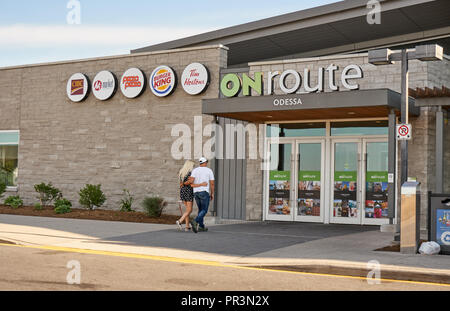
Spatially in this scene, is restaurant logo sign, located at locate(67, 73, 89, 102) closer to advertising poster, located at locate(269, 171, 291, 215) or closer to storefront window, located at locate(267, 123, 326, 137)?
storefront window, located at locate(267, 123, 326, 137)

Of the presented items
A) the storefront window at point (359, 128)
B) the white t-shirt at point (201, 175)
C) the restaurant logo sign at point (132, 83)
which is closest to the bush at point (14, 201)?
the restaurant logo sign at point (132, 83)

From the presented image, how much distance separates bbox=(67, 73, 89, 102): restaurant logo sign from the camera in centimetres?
2150

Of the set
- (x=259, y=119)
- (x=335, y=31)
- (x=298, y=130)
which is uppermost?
(x=335, y=31)

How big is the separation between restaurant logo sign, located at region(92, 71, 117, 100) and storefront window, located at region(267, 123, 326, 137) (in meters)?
5.84

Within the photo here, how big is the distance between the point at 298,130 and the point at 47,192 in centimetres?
919

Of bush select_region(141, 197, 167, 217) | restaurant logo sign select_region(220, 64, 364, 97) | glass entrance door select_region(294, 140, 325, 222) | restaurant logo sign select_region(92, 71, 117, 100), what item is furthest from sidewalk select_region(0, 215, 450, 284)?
restaurant logo sign select_region(92, 71, 117, 100)

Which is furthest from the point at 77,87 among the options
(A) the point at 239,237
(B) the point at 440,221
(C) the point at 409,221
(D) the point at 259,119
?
(B) the point at 440,221

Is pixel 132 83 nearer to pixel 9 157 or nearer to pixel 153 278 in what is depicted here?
pixel 9 157

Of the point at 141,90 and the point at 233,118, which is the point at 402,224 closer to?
the point at 233,118

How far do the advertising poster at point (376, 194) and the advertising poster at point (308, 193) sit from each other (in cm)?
150

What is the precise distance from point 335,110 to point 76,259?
26.0 ft

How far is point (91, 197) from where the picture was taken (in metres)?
20.0

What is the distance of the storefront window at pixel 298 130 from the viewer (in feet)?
59.5

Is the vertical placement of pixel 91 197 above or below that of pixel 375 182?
below
